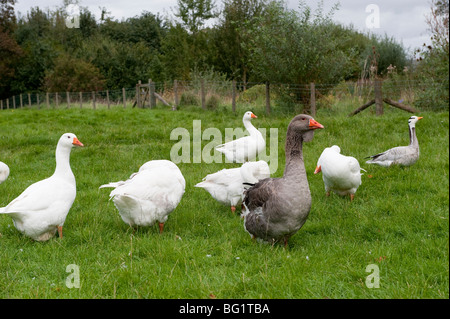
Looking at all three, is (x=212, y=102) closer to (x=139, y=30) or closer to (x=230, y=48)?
(x=230, y=48)

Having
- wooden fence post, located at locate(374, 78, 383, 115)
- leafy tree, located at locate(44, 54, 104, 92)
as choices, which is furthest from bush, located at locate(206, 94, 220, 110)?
leafy tree, located at locate(44, 54, 104, 92)

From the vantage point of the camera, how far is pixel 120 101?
2905 centimetres

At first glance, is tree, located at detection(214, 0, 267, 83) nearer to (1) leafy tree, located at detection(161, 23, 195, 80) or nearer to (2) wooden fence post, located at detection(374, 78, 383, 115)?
(1) leafy tree, located at detection(161, 23, 195, 80)

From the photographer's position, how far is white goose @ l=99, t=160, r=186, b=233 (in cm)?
475

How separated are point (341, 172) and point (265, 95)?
1229 cm

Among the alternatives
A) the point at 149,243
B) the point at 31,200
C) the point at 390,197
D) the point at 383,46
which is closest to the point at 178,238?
the point at 149,243

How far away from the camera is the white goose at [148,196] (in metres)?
4.75

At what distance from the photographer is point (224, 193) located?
5.97 meters

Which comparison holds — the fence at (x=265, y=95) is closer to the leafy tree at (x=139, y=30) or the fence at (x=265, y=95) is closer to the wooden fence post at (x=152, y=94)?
the wooden fence post at (x=152, y=94)

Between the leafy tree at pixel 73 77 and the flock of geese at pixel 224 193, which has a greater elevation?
the leafy tree at pixel 73 77

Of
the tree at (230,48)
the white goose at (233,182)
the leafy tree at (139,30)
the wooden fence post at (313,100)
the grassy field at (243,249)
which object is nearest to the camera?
the grassy field at (243,249)

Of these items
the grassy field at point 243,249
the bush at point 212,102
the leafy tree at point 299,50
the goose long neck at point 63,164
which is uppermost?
the leafy tree at point 299,50

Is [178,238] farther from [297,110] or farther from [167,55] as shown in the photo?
[167,55]

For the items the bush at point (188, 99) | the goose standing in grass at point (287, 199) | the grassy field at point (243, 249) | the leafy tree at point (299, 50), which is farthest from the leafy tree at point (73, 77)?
the goose standing in grass at point (287, 199)
